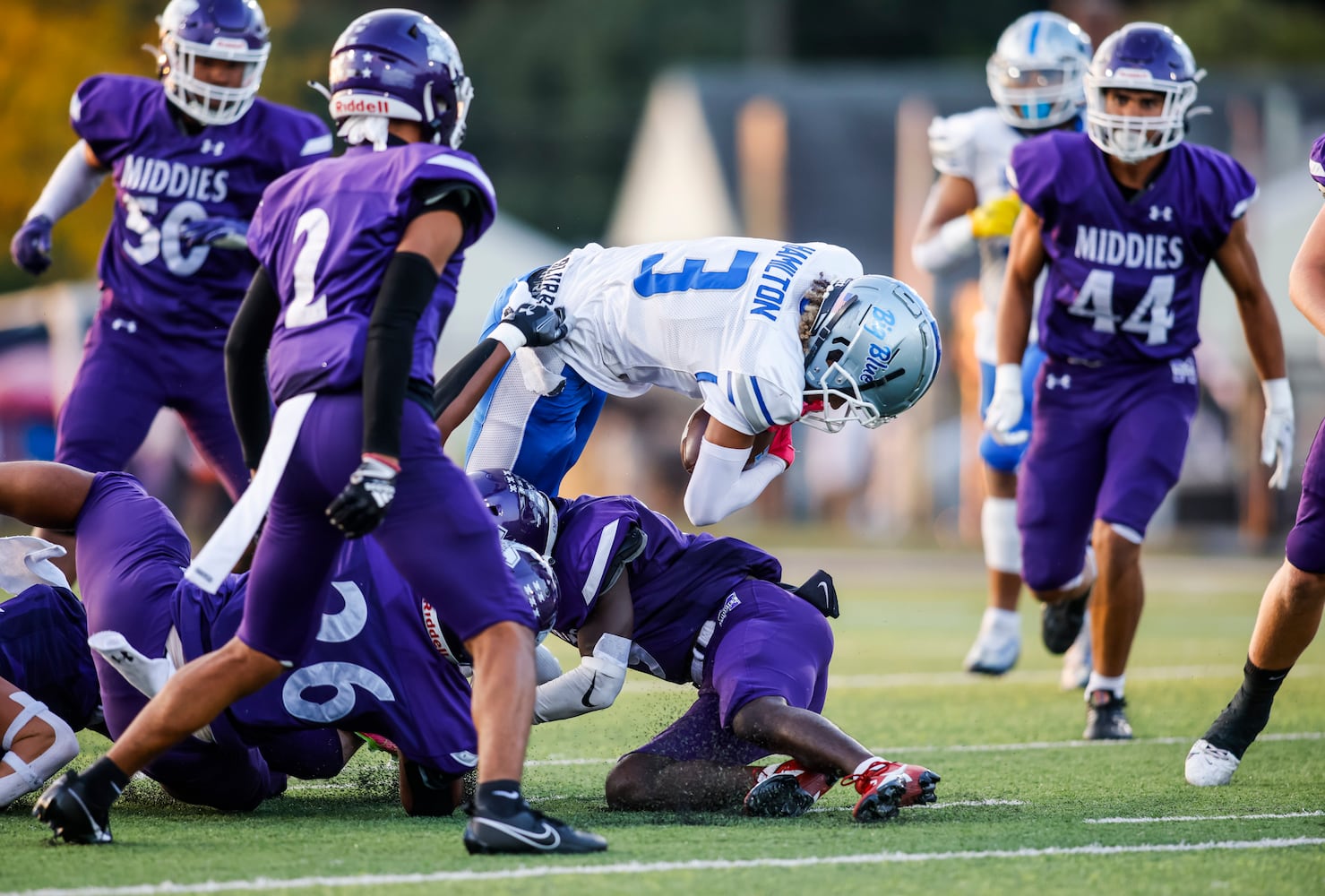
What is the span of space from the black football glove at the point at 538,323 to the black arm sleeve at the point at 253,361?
0.98 metres

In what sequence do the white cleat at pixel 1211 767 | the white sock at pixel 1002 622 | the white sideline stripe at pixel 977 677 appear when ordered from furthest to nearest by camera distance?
the white sock at pixel 1002 622 → the white sideline stripe at pixel 977 677 → the white cleat at pixel 1211 767

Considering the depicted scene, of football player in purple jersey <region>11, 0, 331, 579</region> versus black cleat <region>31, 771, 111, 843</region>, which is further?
football player in purple jersey <region>11, 0, 331, 579</region>

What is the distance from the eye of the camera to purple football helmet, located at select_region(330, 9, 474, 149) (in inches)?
146

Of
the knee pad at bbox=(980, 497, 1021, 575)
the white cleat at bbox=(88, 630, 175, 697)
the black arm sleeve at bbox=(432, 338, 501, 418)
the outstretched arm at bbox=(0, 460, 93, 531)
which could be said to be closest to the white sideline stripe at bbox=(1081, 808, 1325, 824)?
the black arm sleeve at bbox=(432, 338, 501, 418)

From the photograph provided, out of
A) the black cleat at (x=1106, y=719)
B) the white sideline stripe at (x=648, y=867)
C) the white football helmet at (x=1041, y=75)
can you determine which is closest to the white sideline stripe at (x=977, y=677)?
the black cleat at (x=1106, y=719)

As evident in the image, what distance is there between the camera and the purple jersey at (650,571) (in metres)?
4.27

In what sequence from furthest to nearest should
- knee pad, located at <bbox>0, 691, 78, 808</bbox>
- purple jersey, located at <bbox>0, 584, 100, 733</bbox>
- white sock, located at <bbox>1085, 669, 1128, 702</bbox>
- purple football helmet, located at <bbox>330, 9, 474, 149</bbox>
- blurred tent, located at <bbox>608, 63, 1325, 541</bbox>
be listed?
blurred tent, located at <bbox>608, 63, 1325, 541</bbox>, white sock, located at <bbox>1085, 669, 1128, 702</bbox>, purple jersey, located at <bbox>0, 584, 100, 733</bbox>, knee pad, located at <bbox>0, 691, 78, 808</bbox>, purple football helmet, located at <bbox>330, 9, 474, 149</bbox>

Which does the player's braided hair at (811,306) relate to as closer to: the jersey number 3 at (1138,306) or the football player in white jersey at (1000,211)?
the jersey number 3 at (1138,306)

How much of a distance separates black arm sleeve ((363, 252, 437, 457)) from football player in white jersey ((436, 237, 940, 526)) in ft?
4.21

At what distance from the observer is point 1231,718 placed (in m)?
4.72

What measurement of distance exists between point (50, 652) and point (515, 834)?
1.51 meters

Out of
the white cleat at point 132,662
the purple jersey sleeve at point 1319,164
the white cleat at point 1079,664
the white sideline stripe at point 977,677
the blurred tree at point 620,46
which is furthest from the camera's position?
the blurred tree at point 620,46

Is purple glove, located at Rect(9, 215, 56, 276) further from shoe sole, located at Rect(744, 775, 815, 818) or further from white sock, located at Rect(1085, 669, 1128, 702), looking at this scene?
white sock, located at Rect(1085, 669, 1128, 702)

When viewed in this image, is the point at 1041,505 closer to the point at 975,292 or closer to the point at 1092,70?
the point at 1092,70
